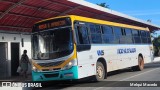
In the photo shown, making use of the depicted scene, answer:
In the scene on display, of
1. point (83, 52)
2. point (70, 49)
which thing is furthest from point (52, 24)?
point (83, 52)

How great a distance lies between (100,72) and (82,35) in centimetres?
240

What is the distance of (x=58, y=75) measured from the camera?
13.8m

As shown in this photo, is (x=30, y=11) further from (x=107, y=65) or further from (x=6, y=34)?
(x=107, y=65)

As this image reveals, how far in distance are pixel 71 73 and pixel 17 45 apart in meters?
10.6

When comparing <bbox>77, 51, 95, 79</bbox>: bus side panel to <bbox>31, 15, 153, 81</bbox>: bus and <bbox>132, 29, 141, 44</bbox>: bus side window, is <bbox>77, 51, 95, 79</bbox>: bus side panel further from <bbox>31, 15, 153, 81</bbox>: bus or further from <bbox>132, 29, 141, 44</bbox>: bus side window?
<bbox>132, 29, 141, 44</bbox>: bus side window

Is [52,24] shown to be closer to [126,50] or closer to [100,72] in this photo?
[100,72]

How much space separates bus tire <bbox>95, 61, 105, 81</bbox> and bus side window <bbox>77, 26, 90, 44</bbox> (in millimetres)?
1524

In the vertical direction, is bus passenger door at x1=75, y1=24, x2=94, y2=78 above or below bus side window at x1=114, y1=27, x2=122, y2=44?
below

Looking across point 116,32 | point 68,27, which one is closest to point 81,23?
point 68,27

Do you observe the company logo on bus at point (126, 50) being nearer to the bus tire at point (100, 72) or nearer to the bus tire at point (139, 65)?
the bus tire at point (139, 65)

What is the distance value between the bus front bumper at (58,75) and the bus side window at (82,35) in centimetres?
142

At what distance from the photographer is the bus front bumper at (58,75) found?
13578 millimetres

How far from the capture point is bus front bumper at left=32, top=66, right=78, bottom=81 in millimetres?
13578

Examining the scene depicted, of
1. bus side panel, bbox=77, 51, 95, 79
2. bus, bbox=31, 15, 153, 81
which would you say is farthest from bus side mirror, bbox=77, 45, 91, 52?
bus side panel, bbox=77, 51, 95, 79
